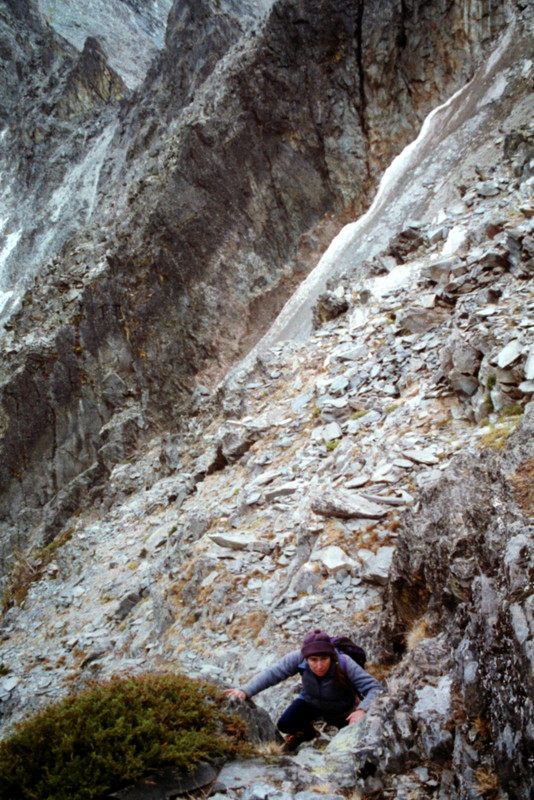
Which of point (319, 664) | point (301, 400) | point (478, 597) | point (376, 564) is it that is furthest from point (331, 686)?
point (301, 400)

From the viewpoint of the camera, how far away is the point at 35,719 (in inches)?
165

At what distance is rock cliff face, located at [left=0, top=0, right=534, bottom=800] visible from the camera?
14.0ft

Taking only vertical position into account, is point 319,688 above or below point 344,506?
above

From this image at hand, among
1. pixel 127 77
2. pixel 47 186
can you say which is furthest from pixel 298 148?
pixel 127 77

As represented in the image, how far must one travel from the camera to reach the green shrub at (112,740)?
3.65 meters

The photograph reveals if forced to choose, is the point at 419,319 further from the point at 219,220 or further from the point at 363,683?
the point at 219,220

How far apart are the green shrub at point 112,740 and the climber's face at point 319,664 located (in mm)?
755

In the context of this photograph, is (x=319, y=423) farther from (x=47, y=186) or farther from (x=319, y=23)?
(x=47, y=186)

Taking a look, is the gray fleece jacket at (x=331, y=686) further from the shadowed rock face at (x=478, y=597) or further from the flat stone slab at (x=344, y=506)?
the flat stone slab at (x=344, y=506)

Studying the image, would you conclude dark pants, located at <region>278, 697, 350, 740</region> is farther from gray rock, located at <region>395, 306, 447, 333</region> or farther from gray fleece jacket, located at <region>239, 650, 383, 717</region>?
gray rock, located at <region>395, 306, 447, 333</region>

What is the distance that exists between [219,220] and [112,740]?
28643mm

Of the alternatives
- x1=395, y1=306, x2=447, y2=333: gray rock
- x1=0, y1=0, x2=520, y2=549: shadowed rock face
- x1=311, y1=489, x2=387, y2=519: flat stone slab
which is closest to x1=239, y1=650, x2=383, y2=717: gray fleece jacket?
x1=311, y1=489, x2=387, y2=519: flat stone slab

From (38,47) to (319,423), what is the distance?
238ft

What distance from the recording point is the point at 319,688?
4926 millimetres
